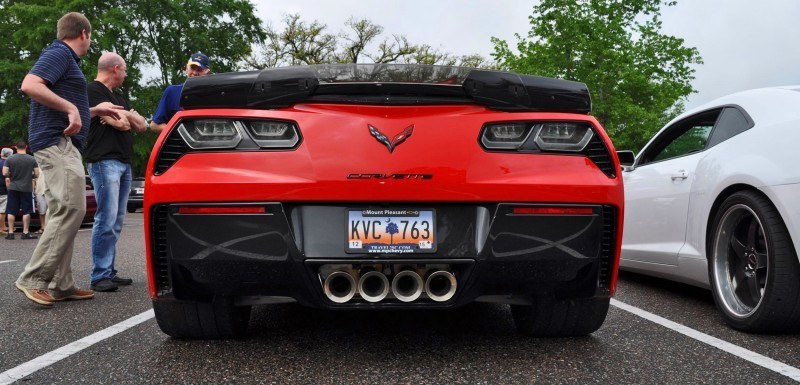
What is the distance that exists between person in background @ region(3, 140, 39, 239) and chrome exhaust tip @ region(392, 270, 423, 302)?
10.6 meters

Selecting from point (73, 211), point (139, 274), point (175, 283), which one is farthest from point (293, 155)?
point (139, 274)

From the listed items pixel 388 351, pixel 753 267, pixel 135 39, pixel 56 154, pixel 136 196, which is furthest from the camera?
pixel 135 39

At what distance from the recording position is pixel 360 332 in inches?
134

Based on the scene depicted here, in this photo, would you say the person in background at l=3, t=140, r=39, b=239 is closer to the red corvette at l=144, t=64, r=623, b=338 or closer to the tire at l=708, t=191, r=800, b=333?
the red corvette at l=144, t=64, r=623, b=338

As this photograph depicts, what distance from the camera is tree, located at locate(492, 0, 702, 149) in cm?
2602

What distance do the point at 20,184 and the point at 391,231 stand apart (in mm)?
10937

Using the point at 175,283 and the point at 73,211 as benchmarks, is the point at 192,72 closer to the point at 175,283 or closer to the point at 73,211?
the point at 73,211

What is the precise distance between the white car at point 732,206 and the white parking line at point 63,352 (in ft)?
10.0

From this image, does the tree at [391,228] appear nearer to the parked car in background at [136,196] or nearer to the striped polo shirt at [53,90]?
the striped polo shirt at [53,90]

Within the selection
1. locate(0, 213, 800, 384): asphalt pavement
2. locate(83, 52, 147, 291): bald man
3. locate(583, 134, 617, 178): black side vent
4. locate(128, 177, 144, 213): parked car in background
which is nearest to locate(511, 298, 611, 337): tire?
locate(0, 213, 800, 384): asphalt pavement

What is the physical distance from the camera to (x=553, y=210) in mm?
2715

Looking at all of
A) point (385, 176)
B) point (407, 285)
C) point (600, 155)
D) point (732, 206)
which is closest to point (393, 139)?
point (385, 176)

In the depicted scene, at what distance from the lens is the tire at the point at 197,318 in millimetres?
3014

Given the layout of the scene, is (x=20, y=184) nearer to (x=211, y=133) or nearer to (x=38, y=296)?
(x=38, y=296)
